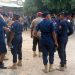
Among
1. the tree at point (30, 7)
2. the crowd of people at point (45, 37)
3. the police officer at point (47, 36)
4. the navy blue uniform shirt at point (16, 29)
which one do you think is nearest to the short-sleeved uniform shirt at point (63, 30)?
the crowd of people at point (45, 37)

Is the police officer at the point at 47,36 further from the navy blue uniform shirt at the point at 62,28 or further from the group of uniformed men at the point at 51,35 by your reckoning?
the navy blue uniform shirt at the point at 62,28

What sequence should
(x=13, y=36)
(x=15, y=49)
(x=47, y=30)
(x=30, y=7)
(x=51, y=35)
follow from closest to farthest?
(x=47, y=30), (x=51, y=35), (x=13, y=36), (x=15, y=49), (x=30, y=7)

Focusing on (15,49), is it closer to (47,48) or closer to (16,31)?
(16,31)

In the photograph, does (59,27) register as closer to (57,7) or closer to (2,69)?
(2,69)

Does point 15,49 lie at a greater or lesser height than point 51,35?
lesser

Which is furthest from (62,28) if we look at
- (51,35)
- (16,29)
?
(16,29)

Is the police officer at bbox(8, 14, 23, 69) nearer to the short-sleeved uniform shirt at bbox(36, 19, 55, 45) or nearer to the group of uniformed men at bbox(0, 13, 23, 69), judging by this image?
the group of uniformed men at bbox(0, 13, 23, 69)

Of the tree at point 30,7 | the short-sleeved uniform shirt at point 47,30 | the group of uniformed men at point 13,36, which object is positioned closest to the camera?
the short-sleeved uniform shirt at point 47,30

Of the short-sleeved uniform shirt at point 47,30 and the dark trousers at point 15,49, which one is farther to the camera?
the dark trousers at point 15,49

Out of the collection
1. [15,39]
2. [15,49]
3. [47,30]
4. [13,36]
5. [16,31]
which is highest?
[47,30]

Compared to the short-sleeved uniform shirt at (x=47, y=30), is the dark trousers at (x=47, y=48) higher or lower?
lower

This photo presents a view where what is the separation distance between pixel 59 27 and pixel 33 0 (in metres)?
32.4

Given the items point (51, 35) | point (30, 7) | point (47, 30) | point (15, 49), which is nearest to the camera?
point (47, 30)

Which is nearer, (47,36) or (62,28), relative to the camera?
(47,36)
